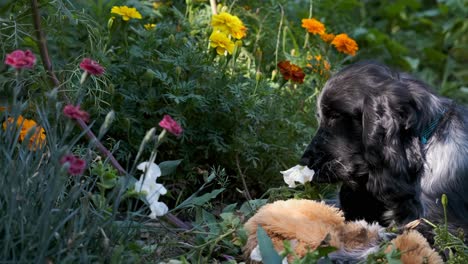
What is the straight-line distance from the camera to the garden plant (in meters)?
2.65

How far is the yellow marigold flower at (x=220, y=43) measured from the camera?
4.07 metres

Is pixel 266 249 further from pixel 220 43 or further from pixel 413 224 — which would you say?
pixel 220 43

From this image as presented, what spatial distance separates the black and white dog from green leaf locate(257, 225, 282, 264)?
83cm

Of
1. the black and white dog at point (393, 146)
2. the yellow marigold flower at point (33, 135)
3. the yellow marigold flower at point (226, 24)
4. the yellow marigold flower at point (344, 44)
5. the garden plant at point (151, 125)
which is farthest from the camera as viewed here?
the yellow marigold flower at point (344, 44)

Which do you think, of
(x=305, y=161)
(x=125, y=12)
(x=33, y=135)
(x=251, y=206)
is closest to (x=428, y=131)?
(x=305, y=161)

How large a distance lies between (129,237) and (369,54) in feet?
13.3

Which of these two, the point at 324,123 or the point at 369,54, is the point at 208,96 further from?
the point at 369,54

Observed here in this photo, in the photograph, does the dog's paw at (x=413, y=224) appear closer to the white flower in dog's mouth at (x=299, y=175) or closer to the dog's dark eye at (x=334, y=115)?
the white flower in dog's mouth at (x=299, y=175)

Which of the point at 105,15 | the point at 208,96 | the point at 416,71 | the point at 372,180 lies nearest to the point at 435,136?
the point at 372,180

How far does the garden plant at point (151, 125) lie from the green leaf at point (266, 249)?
0.20m

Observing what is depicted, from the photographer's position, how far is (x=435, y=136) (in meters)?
3.67

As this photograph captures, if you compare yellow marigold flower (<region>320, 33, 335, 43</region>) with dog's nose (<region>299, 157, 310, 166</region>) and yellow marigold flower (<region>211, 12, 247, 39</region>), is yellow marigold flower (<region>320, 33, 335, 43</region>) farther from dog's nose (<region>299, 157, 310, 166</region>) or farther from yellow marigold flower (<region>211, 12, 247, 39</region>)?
dog's nose (<region>299, 157, 310, 166</region>)

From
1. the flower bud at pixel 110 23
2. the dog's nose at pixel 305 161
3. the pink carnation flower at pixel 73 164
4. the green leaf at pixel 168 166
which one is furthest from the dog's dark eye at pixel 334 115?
the pink carnation flower at pixel 73 164

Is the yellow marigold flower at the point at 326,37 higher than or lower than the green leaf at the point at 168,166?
higher
